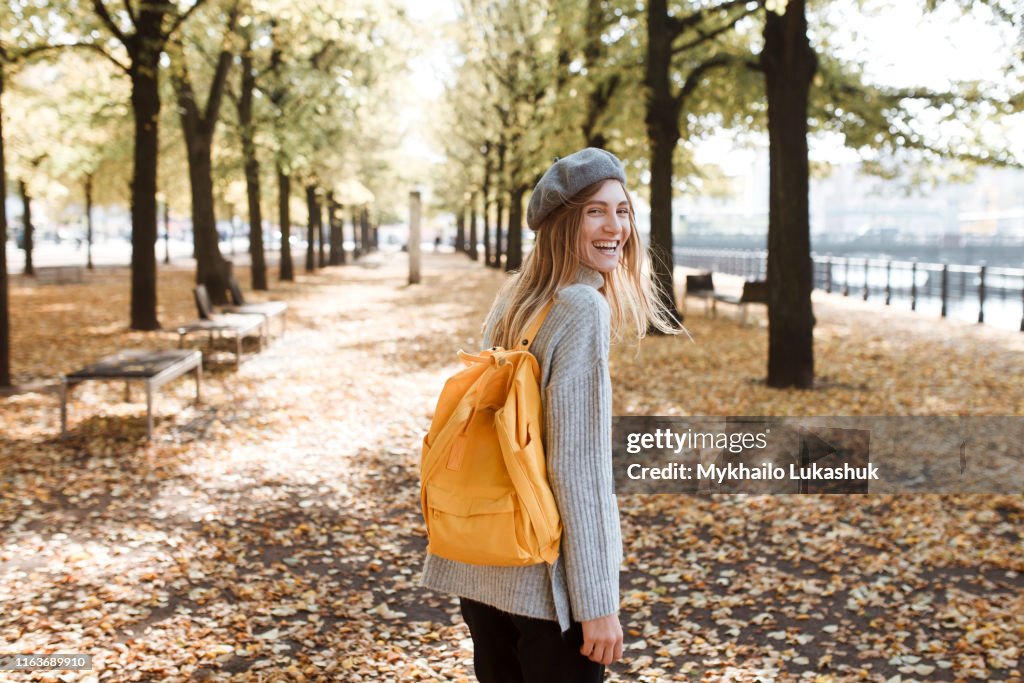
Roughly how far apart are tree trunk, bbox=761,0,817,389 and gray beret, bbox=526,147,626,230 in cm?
826

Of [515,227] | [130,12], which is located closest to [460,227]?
[515,227]

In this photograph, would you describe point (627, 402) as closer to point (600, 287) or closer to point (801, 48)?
point (801, 48)

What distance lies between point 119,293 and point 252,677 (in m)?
22.3

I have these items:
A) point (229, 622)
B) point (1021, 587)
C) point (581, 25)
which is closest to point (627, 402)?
point (1021, 587)

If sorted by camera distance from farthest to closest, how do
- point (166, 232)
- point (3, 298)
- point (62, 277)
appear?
point (166, 232) → point (62, 277) → point (3, 298)

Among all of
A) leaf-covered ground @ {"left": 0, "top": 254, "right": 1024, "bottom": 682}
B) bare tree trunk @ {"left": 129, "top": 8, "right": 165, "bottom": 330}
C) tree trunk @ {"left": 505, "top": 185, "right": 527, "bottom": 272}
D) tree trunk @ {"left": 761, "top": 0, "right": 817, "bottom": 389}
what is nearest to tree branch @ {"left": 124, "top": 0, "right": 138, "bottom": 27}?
bare tree trunk @ {"left": 129, "top": 8, "right": 165, "bottom": 330}

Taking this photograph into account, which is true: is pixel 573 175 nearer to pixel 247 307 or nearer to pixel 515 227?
pixel 247 307

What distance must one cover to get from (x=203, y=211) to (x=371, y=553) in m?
13.9

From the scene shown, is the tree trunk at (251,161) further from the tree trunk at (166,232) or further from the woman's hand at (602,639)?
the woman's hand at (602,639)

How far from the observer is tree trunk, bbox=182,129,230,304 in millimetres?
17672

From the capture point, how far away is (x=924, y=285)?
73.3 ft

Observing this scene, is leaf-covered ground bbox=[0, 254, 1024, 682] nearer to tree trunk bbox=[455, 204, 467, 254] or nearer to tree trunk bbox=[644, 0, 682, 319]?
tree trunk bbox=[644, 0, 682, 319]

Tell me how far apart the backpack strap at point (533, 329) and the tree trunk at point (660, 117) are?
12543mm

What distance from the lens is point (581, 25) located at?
16.1m
